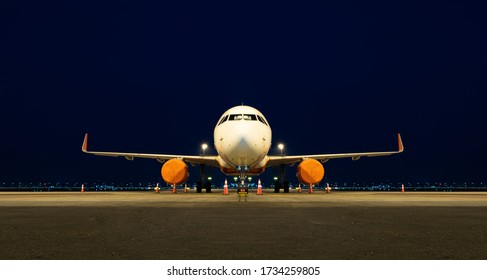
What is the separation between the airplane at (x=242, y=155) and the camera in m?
25.0

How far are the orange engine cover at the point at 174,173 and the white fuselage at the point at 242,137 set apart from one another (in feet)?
10.2

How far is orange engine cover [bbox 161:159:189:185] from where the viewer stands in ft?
95.3

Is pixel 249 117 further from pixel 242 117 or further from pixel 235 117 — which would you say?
pixel 235 117

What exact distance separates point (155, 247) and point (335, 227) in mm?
3627

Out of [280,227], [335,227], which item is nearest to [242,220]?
[280,227]

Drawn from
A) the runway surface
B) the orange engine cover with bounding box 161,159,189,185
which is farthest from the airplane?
the runway surface

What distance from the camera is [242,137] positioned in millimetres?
24688

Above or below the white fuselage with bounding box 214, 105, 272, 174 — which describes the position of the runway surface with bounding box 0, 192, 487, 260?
below

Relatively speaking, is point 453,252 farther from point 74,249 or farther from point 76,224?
point 76,224

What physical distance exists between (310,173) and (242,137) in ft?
22.4

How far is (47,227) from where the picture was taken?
866 centimetres

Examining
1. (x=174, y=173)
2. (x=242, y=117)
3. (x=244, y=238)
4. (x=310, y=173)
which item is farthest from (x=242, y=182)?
(x=244, y=238)

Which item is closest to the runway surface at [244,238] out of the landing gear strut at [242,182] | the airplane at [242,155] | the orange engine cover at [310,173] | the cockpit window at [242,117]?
the landing gear strut at [242,182]

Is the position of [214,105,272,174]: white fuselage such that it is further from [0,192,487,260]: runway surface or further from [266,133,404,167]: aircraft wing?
[0,192,487,260]: runway surface
